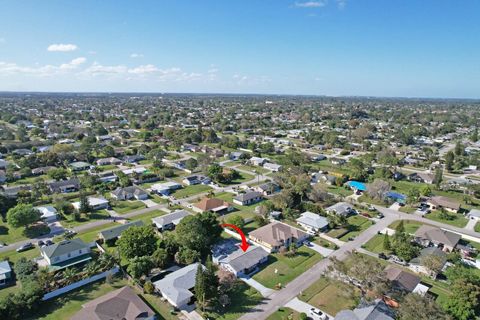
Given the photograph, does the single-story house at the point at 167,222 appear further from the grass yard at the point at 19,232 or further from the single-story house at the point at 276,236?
the grass yard at the point at 19,232

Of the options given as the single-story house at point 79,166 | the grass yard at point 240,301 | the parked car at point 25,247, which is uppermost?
the single-story house at point 79,166

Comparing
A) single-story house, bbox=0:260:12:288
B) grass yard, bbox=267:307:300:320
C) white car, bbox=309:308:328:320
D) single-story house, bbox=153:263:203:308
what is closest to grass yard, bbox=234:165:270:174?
single-story house, bbox=153:263:203:308

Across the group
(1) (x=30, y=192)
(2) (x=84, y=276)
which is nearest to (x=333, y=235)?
(2) (x=84, y=276)

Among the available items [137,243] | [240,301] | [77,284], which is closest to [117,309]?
[77,284]

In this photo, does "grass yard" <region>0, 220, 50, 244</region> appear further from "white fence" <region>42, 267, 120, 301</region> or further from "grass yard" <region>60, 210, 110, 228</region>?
"white fence" <region>42, 267, 120, 301</region>

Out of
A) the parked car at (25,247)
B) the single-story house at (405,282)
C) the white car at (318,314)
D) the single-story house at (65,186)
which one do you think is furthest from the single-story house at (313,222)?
the single-story house at (65,186)

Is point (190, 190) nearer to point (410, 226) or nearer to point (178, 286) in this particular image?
point (178, 286)
